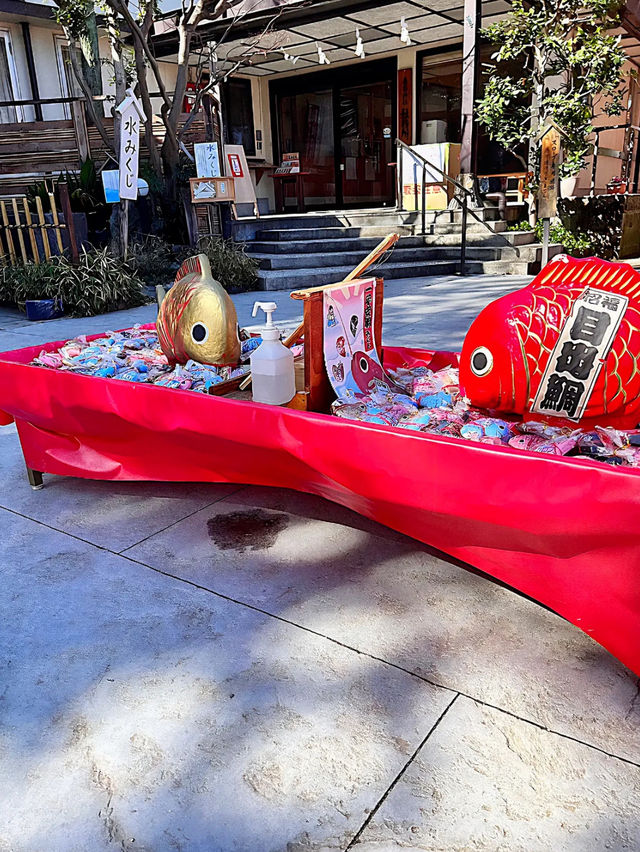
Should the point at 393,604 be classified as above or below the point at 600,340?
below

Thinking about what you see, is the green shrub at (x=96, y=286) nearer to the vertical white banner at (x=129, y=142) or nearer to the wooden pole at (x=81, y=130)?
the vertical white banner at (x=129, y=142)

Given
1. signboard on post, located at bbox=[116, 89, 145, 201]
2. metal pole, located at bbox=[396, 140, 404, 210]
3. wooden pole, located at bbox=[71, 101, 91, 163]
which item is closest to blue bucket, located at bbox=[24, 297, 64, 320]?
signboard on post, located at bbox=[116, 89, 145, 201]

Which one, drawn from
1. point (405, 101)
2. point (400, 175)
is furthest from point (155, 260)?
point (405, 101)

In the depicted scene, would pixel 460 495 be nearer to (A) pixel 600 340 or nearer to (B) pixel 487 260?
(A) pixel 600 340

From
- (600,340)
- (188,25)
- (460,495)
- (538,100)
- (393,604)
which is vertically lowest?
(393,604)

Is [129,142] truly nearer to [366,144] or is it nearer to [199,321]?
[199,321]

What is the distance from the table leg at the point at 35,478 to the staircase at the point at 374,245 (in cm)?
610

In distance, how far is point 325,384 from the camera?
2.32 m

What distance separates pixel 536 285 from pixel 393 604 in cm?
109

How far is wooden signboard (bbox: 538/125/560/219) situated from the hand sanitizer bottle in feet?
10.4

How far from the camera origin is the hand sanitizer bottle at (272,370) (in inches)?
90.3

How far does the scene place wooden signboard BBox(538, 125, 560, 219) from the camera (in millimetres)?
4867

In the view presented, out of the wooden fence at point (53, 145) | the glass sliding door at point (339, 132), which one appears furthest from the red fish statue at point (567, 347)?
the glass sliding door at point (339, 132)

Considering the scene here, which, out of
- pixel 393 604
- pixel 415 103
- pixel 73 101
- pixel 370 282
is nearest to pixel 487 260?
pixel 415 103
